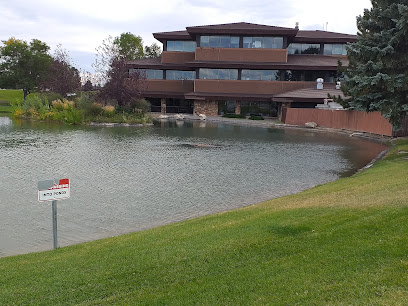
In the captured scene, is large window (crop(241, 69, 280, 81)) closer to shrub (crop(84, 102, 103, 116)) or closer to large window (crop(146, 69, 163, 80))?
large window (crop(146, 69, 163, 80))

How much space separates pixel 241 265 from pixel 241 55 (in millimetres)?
47437

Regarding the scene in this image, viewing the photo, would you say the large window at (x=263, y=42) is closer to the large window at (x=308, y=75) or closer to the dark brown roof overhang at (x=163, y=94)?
the large window at (x=308, y=75)

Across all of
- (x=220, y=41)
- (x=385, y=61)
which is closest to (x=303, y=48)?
(x=220, y=41)

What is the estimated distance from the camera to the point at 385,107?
17.5 m

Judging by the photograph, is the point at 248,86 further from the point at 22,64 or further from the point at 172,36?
the point at 22,64

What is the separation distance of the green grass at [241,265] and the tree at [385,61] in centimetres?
1085

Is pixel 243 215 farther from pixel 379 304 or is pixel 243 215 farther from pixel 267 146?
pixel 267 146

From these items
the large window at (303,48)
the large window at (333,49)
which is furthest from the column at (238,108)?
the large window at (333,49)

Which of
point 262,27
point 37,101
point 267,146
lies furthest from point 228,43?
point 267,146

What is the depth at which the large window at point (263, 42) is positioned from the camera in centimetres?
5059

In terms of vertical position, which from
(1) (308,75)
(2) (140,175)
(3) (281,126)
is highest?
(1) (308,75)

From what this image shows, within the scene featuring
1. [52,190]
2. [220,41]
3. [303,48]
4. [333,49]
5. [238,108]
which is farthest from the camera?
[303,48]

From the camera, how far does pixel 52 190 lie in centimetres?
738

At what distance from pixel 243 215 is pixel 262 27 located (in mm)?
46070
